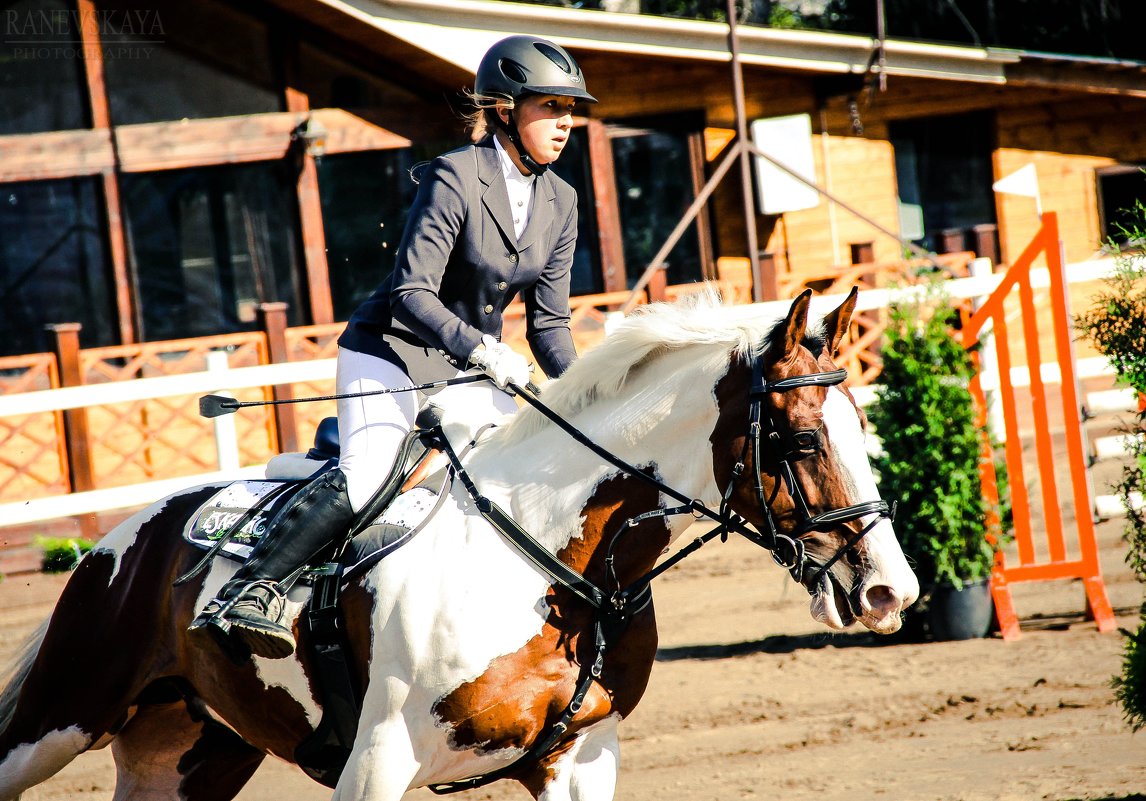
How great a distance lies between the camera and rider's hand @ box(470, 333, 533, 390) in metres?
3.21

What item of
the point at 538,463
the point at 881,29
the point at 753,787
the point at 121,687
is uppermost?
the point at 881,29

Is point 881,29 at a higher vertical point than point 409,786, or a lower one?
higher

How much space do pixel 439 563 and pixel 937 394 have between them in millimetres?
4850

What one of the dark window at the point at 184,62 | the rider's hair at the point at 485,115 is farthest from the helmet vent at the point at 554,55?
the dark window at the point at 184,62

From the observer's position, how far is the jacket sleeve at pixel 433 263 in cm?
324

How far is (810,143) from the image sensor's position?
14.6 meters

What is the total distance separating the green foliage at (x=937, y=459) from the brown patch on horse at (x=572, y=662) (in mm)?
4346

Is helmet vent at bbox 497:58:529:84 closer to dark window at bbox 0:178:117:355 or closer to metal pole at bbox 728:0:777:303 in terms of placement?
metal pole at bbox 728:0:777:303

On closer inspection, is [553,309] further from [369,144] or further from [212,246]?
[212,246]

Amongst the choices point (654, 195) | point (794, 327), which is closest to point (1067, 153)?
point (654, 195)

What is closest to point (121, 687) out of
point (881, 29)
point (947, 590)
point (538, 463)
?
point (538, 463)

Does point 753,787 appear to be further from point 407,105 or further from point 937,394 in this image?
point 407,105

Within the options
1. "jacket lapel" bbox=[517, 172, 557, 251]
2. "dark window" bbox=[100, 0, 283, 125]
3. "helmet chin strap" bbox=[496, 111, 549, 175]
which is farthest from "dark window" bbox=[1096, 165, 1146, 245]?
"helmet chin strap" bbox=[496, 111, 549, 175]

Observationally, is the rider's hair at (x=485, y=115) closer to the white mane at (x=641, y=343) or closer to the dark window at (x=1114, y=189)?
the white mane at (x=641, y=343)
